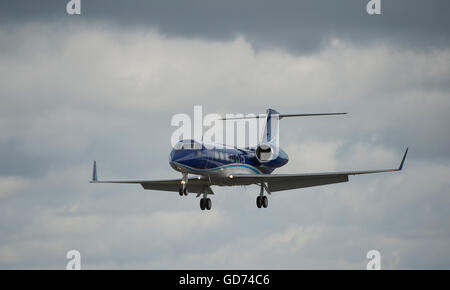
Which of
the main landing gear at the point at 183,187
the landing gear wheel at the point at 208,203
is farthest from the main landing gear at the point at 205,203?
the main landing gear at the point at 183,187

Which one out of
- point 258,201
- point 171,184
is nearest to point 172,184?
point 171,184

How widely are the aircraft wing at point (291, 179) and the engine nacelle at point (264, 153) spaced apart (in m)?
1.88

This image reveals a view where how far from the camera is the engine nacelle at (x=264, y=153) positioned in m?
75.5

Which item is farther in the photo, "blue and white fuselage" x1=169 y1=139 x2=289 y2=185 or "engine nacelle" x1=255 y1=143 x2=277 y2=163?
"engine nacelle" x1=255 y1=143 x2=277 y2=163

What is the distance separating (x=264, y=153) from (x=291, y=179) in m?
3.30

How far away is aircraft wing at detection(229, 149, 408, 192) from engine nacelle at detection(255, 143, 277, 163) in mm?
1877

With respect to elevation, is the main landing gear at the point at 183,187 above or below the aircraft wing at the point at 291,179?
below

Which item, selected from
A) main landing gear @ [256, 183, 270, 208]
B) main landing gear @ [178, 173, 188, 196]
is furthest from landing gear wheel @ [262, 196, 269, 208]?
main landing gear @ [178, 173, 188, 196]

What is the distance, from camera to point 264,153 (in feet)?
248

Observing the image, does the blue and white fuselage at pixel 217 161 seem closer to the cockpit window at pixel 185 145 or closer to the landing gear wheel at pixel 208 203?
the cockpit window at pixel 185 145

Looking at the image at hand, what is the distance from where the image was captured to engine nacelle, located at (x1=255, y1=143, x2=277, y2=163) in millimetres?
75500

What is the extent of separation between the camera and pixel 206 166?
6825 cm

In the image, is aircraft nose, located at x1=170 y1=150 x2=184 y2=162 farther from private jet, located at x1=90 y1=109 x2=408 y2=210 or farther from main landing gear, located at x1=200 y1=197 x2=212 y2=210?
main landing gear, located at x1=200 y1=197 x2=212 y2=210
